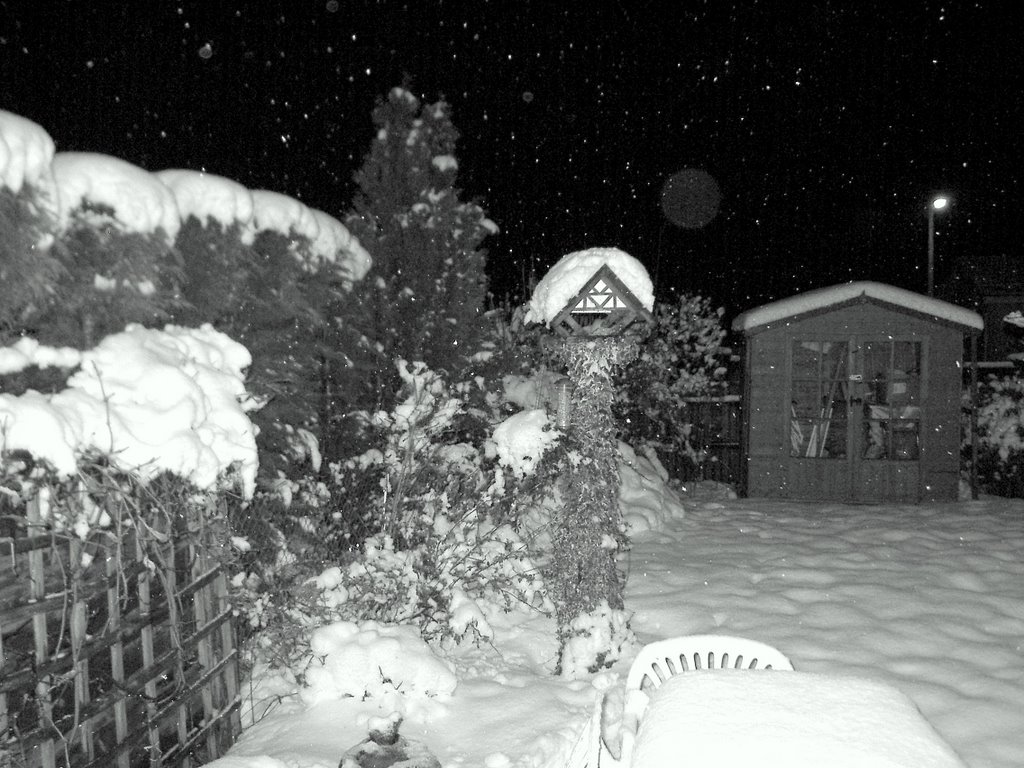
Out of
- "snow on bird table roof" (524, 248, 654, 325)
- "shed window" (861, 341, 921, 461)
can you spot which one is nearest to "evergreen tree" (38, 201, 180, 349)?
"snow on bird table roof" (524, 248, 654, 325)

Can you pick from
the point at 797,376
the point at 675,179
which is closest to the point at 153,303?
the point at 797,376

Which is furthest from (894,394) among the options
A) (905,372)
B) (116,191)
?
(116,191)

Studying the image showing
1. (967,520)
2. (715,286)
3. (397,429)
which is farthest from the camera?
(715,286)

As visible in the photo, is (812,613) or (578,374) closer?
(578,374)

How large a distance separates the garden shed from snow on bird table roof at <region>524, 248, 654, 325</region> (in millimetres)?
6063

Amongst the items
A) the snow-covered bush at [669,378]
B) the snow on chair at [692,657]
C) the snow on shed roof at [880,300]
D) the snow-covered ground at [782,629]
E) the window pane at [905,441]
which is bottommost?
the snow-covered ground at [782,629]

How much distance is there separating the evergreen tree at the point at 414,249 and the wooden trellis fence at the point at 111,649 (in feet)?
Answer: 8.71

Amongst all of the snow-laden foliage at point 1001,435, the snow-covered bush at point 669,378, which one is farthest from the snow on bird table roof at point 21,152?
the snow-laden foliage at point 1001,435

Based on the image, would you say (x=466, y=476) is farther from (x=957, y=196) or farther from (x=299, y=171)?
(x=957, y=196)

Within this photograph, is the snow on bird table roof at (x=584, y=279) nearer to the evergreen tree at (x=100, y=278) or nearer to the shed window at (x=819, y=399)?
the evergreen tree at (x=100, y=278)

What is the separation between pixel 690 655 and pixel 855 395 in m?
7.37

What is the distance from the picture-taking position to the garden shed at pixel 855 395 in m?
9.44

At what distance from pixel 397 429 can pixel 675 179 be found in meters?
18.2

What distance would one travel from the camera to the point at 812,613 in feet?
17.3
